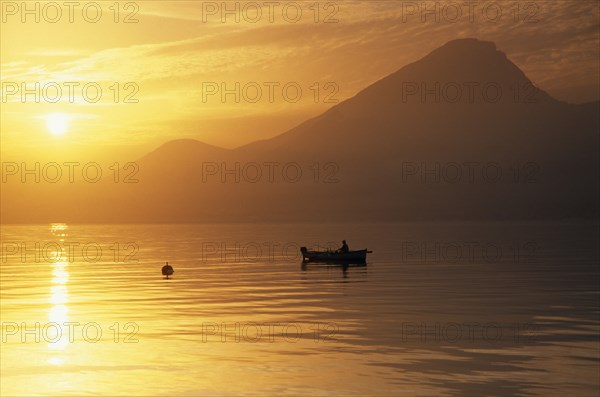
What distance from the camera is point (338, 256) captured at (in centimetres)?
10331

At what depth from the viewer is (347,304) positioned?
6072 centimetres

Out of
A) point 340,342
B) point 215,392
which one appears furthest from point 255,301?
point 215,392

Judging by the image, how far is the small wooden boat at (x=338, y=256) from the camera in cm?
10194

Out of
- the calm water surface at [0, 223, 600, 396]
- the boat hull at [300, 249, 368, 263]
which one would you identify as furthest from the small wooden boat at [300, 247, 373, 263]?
the calm water surface at [0, 223, 600, 396]

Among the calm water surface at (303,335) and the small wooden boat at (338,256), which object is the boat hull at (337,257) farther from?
the calm water surface at (303,335)

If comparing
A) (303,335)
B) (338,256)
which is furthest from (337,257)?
(303,335)

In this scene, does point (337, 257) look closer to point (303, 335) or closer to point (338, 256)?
point (338, 256)

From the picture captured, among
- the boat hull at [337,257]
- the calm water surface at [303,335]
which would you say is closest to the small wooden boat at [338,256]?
the boat hull at [337,257]

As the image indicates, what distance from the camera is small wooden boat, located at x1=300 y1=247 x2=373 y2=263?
102 metres

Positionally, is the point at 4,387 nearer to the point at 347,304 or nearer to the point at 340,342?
the point at 340,342

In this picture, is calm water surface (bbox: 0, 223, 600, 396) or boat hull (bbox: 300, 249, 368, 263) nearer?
calm water surface (bbox: 0, 223, 600, 396)

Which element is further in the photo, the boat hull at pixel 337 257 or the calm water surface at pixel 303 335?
the boat hull at pixel 337 257

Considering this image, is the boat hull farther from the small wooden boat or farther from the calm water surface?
the calm water surface

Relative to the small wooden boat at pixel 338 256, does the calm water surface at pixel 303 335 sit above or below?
below
